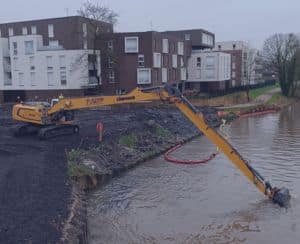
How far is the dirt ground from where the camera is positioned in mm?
13250

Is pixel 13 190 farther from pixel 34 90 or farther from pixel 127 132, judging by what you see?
pixel 34 90

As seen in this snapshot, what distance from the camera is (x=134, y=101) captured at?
20906 millimetres

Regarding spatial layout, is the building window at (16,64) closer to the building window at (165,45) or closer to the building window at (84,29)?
the building window at (84,29)

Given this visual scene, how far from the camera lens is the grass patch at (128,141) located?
92.3 ft

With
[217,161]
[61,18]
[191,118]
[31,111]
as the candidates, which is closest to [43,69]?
[61,18]

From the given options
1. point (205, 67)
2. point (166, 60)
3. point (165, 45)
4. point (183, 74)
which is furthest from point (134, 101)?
point (205, 67)

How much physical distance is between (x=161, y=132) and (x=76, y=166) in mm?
13510

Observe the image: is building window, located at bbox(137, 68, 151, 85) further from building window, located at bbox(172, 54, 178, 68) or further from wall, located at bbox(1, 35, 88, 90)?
building window, located at bbox(172, 54, 178, 68)

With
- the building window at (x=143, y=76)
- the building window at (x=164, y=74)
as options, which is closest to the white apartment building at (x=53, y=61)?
the building window at (x=143, y=76)

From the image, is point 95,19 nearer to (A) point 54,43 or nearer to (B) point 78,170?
(A) point 54,43

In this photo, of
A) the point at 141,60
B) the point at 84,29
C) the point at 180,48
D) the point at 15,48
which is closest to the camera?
the point at 141,60

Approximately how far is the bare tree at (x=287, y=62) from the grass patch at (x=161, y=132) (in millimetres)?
41892

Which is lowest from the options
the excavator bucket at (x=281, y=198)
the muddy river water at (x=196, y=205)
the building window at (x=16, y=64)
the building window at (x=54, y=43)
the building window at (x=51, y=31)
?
the muddy river water at (x=196, y=205)

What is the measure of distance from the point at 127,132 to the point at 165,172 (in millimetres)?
6997
